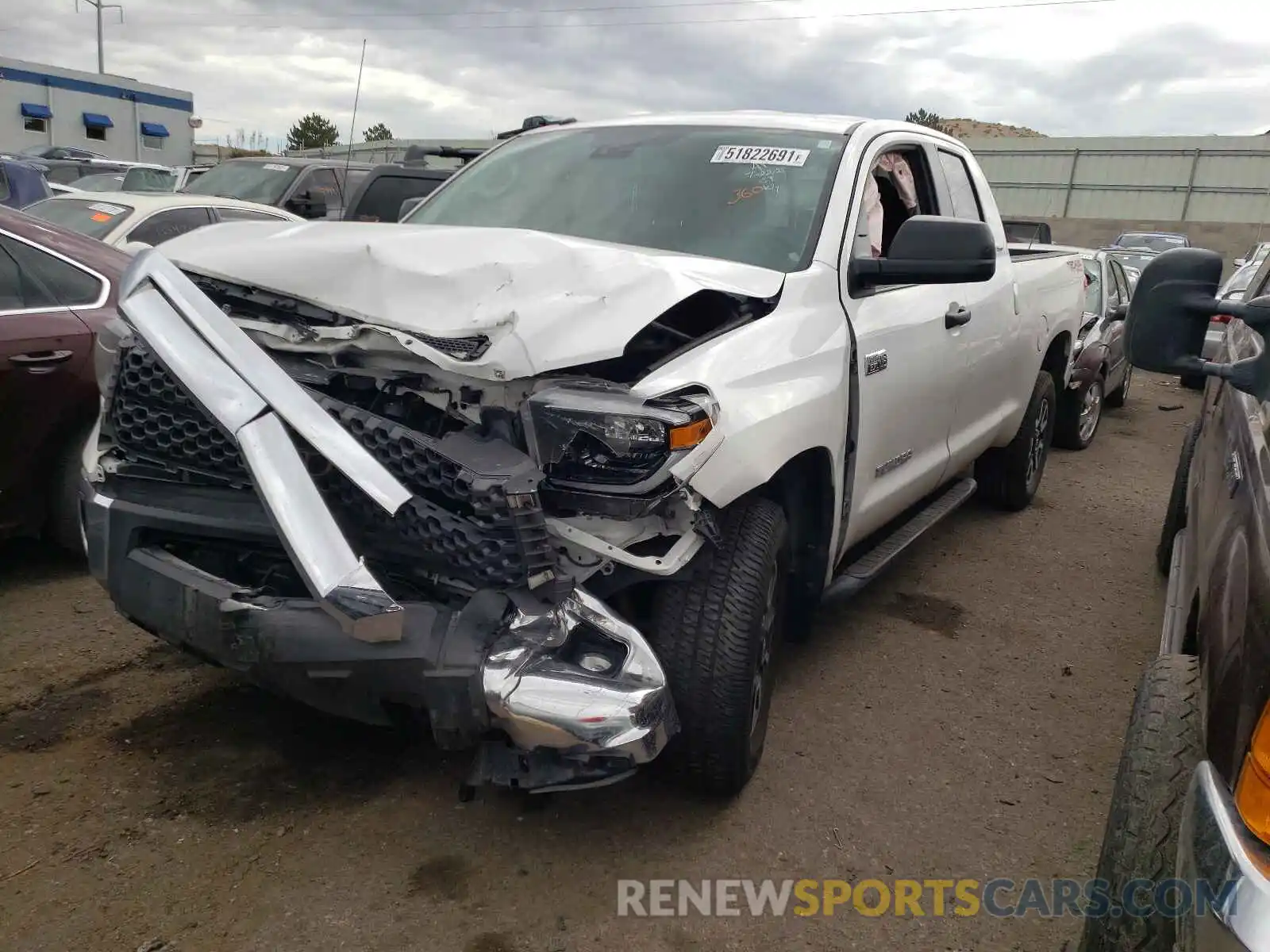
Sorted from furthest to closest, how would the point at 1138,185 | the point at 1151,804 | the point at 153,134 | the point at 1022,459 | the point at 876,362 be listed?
the point at 153,134
the point at 1138,185
the point at 1022,459
the point at 876,362
the point at 1151,804

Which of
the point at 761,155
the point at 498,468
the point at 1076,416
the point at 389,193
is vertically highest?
the point at 761,155

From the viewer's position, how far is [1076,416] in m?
8.05

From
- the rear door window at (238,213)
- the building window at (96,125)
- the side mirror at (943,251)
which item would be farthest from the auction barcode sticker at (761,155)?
the building window at (96,125)

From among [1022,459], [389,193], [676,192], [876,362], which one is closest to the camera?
[876,362]

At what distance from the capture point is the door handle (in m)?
3.80

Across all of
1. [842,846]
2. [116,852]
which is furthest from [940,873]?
[116,852]

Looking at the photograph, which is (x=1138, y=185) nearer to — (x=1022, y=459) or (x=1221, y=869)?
(x=1022, y=459)

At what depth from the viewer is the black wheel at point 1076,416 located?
26.0 feet

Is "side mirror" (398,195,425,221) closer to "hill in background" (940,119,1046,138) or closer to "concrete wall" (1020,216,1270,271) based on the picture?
"concrete wall" (1020,216,1270,271)

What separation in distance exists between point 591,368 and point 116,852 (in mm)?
1730

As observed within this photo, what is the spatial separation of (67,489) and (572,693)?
2.86m

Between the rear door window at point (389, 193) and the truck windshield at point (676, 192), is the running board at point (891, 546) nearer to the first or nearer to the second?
the truck windshield at point (676, 192)

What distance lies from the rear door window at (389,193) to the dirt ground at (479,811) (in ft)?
17.2

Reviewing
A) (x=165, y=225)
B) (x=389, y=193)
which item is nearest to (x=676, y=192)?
(x=165, y=225)
